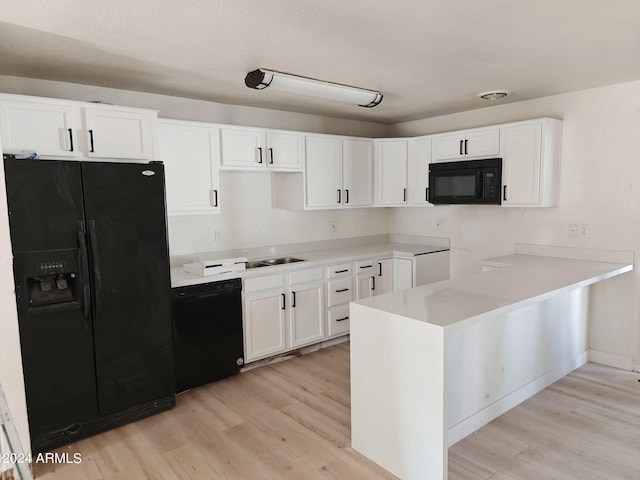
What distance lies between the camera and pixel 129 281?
112 inches

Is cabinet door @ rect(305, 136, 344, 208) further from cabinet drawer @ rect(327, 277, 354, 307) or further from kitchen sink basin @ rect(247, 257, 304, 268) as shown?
cabinet drawer @ rect(327, 277, 354, 307)

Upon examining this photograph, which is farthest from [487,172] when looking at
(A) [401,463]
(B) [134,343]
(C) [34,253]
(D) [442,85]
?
(C) [34,253]

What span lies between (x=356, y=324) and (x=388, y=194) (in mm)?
2618

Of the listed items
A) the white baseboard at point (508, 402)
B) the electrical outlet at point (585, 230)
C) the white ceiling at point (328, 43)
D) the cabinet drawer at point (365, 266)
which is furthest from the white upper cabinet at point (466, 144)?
the white baseboard at point (508, 402)

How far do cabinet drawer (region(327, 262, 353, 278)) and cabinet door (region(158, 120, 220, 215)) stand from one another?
47.9 inches

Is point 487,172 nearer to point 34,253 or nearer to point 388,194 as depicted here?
point 388,194

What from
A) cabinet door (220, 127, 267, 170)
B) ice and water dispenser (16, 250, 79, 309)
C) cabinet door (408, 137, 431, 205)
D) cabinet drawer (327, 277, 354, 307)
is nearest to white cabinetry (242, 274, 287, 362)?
cabinet drawer (327, 277, 354, 307)

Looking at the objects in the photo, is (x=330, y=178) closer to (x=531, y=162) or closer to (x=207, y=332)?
(x=531, y=162)

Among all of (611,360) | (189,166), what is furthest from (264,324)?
(611,360)

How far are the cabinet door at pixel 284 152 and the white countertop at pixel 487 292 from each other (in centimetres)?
187

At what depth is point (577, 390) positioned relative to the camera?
3.28 m

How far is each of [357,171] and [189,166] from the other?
6.15ft

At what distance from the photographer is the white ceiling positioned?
6.55ft

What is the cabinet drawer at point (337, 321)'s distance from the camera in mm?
4203
